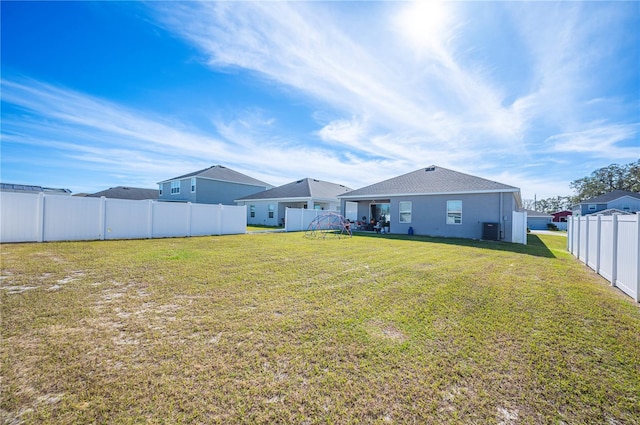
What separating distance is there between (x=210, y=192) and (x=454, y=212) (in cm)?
2305

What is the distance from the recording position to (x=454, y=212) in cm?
1519

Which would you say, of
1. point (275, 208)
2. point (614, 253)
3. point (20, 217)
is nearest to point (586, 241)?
point (614, 253)

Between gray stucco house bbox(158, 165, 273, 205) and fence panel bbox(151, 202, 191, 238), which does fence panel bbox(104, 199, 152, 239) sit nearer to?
fence panel bbox(151, 202, 191, 238)

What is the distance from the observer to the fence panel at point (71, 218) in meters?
9.77

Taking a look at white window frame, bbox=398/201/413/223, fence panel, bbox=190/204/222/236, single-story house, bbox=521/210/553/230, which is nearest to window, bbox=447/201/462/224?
white window frame, bbox=398/201/413/223

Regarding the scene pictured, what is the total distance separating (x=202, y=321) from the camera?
325cm

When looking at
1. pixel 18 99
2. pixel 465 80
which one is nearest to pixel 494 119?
pixel 465 80

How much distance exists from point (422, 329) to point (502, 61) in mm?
10813

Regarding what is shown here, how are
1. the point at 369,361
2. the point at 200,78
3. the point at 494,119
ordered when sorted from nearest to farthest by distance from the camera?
the point at 369,361
the point at 200,78
the point at 494,119

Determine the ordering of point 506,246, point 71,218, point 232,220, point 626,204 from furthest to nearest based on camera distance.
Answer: point 626,204 < point 232,220 < point 506,246 < point 71,218

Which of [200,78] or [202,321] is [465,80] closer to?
[200,78]

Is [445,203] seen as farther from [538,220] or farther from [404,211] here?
[538,220]

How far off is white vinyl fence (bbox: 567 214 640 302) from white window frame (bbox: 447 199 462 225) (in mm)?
7106

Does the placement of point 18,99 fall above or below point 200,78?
below
